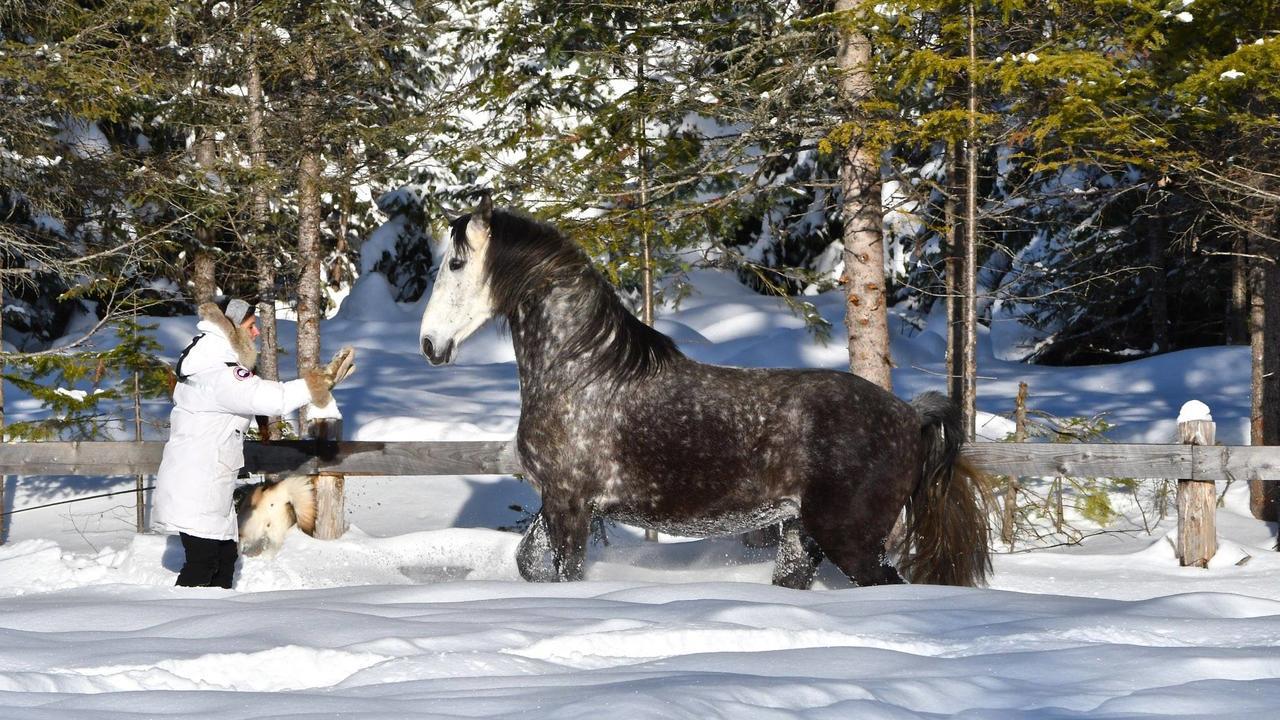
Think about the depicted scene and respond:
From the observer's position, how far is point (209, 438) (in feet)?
18.1

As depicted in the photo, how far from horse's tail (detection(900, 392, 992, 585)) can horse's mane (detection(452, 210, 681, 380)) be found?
1383 millimetres

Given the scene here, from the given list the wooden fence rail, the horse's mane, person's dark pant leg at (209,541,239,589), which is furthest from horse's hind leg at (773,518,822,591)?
person's dark pant leg at (209,541,239,589)

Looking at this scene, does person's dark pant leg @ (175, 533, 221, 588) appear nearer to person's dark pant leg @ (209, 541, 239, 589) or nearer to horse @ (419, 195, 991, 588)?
person's dark pant leg @ (209, 541, 239, 589)

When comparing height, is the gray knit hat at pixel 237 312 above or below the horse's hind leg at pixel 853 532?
above

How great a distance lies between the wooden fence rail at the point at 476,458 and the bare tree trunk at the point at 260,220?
3.80m

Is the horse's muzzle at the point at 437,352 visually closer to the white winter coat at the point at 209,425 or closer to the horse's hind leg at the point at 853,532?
the white winter coat at the point at 209,425

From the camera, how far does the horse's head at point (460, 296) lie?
564cm

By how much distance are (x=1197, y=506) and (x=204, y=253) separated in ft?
36.2

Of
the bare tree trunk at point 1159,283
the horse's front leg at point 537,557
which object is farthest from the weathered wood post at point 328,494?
the bare tree trunk at point 1159,283

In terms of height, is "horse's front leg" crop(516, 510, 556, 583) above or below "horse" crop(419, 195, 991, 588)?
below

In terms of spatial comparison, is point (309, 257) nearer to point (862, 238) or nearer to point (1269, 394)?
point (862, 238)

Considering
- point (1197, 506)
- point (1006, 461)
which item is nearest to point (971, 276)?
point (1006, 461)

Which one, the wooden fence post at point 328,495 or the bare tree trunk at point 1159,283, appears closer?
the wooden fence post at point 328,495

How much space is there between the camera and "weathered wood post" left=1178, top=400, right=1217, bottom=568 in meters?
7.25
